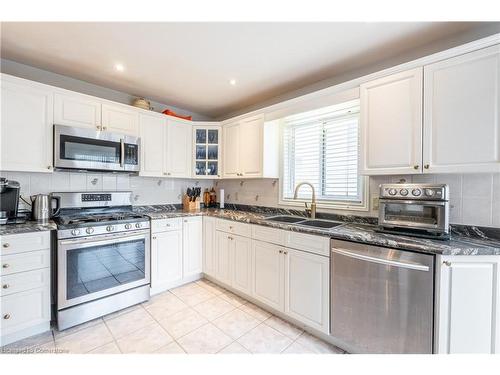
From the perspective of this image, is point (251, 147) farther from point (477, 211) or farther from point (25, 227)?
point (25, 227)

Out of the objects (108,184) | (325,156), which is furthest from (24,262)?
(325,156)

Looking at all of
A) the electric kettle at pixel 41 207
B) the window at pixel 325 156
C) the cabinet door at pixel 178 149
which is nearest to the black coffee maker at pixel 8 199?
the electric kettle at pixel 41 207

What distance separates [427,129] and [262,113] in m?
1.65

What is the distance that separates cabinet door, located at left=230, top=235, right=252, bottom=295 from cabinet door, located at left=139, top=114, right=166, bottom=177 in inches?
54.0

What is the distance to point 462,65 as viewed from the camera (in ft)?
4.67

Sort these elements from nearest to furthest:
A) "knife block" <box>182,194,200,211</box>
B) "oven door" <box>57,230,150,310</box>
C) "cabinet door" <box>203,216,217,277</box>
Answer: "oven door" <box>57,230,150,310</box>, "cabinet door" <box>203,216,217,277</box>, "knife block" <box>182,194,200,211</box>

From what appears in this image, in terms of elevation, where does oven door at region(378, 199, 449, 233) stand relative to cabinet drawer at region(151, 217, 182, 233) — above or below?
above

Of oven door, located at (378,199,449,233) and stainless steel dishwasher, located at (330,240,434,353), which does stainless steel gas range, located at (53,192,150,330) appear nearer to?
stainless steel dishwasher, located at (330,240,434,353)

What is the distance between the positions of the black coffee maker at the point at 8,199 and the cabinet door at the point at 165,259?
1194 mm

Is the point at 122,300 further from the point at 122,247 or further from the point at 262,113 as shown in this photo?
the point at 262,113

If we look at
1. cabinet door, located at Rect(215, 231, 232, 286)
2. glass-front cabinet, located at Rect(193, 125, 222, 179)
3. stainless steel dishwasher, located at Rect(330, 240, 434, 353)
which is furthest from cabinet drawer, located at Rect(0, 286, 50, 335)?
stainless steel dishwasher, located at Rect(330, 240, 434, 353)

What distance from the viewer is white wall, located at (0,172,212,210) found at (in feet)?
7.14

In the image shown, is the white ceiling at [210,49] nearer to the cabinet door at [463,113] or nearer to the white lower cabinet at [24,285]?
the cabinet door at [463,113]

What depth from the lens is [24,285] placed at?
1715 mm
